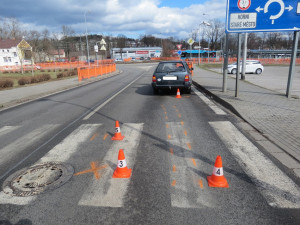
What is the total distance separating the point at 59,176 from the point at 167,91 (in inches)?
379

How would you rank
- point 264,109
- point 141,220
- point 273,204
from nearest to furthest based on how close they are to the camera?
1. point 141,220
2. point 273,204
3. point 264,109

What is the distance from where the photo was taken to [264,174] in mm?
3418

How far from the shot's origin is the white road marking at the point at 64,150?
2920 millimetres

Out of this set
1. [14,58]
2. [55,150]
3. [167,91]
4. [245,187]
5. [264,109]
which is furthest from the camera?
[14,58]

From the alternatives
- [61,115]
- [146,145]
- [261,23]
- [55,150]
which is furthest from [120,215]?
[261,23]

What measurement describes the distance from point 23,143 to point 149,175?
3277mm

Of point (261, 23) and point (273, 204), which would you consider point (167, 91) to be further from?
point (273, 204)

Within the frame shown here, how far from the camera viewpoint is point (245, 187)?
3.10 meters

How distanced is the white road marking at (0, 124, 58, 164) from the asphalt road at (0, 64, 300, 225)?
0.02m

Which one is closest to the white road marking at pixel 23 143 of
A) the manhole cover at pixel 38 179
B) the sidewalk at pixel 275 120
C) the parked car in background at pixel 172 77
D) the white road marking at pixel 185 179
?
the manhole cover at pixel 38 179

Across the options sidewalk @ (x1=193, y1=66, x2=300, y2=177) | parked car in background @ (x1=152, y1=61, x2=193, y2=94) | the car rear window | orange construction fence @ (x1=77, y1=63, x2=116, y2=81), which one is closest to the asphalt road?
sidewalk @ (x1=193, y1=66, x2=300, y2=177)

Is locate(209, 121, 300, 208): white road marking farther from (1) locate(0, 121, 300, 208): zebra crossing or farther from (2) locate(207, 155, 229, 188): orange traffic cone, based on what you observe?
(2) locate(207, 155, 229, 188): orange traffic cone

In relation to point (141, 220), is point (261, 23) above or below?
above

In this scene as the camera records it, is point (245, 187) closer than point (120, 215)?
No
